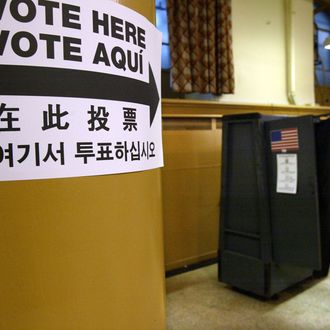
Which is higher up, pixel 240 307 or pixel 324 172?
pixel 324 172

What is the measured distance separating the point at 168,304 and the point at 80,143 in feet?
6.21

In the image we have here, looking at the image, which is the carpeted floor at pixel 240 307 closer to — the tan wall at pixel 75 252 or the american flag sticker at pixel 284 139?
the american flag sticker at pixel 284 139

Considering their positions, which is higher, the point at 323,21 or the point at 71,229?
the point at 323,21

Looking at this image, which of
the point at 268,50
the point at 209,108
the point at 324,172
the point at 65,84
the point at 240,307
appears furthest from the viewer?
the point at 268,50

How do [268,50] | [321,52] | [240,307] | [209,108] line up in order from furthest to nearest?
[321,52], [268,50], [209,108], [240,307]

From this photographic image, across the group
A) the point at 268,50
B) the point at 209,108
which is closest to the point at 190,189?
the point at 209,108

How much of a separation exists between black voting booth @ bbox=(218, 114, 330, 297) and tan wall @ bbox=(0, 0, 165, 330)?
1.52 metres

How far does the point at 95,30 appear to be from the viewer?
24.0 inches

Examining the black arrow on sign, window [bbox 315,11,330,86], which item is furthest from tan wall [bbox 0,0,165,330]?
window [bbox 315,11,330,86]

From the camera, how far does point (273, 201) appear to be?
2172mm

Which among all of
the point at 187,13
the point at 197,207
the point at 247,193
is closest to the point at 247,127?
the point at 247,193

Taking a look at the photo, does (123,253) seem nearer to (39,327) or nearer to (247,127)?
(39,327)

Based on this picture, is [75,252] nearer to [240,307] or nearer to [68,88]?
[68,88]

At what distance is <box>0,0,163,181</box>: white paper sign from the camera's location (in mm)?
549
